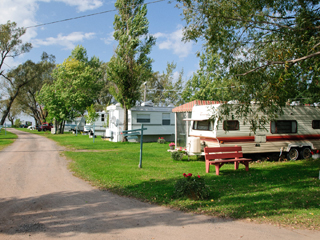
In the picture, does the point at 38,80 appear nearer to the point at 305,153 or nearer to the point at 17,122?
the point at 17,122

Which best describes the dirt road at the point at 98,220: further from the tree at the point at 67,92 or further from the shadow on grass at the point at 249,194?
the tree at the point at 67,92

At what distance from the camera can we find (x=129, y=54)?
2125 cm

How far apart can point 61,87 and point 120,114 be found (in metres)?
16.2

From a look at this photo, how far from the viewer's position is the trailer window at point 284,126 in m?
12.9

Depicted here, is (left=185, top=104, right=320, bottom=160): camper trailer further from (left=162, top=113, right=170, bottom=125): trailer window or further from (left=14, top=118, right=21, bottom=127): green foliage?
(left=14, top=118, right=21, bottom=127): green foliage

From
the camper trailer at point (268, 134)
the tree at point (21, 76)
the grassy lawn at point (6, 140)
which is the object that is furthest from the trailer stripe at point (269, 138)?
the tree at point (21, 76)

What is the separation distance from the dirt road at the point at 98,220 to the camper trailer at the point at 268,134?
6460mm

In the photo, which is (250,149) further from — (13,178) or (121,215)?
(13,178)

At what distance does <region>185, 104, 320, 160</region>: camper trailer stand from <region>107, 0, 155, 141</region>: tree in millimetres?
9264

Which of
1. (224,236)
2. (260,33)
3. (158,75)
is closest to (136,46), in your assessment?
(260,33)

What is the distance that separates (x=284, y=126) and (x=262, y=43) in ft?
20.6

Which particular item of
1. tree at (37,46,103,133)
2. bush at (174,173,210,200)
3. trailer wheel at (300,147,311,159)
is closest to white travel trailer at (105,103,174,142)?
trailer wheel at (300,147,311,159)

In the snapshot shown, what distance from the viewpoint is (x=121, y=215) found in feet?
17.1

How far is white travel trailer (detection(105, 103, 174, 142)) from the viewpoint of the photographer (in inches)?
898
